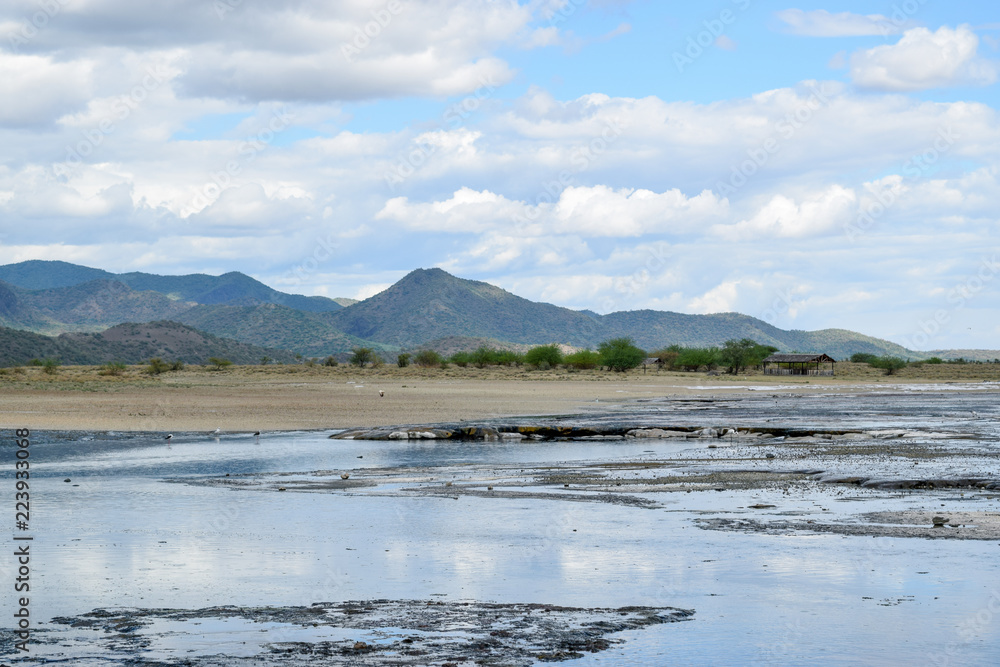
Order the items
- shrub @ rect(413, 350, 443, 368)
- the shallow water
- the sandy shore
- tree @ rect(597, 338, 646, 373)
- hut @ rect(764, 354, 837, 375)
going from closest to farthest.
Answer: the shallow water
the sandy shore
hut @ rect(764, 354, 837, 375)
tree @ rect(597, 338, 646, 373)
shrub @ rect(413, 350, 443, 368)

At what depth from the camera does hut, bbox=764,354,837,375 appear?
119438 mm

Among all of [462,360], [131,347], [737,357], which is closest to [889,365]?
[737,357]

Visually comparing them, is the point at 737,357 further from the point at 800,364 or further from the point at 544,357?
the point at 544,357

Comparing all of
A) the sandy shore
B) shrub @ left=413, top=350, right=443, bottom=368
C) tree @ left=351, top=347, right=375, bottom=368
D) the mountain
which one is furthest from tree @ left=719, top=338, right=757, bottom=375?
the mountain

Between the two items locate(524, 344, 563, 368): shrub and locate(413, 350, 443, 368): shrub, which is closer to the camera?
locate(413, 350, 443, 368): shrub

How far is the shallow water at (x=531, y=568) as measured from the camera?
8734mm

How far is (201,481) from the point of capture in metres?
21.0

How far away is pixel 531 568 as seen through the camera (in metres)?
11.9

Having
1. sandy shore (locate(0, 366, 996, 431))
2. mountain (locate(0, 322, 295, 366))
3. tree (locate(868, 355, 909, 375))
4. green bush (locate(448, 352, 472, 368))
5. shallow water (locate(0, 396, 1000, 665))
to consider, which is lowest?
shallow water (locate(0, 396, 1000, 665))

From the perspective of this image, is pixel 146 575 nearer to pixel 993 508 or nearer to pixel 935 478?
pixel 993 508

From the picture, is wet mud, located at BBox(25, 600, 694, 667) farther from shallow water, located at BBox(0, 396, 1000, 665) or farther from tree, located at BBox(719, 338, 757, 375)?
tree, located at BBox(719, 338, 757, 375)

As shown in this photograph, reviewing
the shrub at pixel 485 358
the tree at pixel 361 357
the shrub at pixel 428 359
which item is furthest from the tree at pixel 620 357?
the tree at pixel 361 357

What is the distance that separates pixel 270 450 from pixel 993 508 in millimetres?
19134

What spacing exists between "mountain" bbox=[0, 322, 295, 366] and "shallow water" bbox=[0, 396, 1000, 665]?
108314 mm
